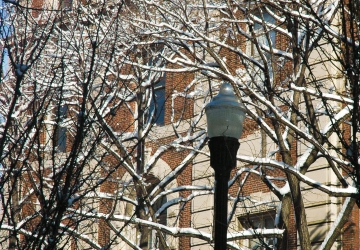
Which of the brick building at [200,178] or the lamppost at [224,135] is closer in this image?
the lamppost at [224,135]

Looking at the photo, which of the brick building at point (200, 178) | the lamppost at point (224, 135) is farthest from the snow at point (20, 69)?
the brick building at point (200, 178)

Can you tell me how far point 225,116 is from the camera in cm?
897

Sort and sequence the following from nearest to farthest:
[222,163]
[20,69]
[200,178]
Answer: [20,69], [222,163], [200,178]

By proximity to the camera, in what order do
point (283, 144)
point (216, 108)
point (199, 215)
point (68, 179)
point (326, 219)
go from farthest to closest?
point (199, 215) → point (326, 219) → point (283, 144) → point (216, 108) → point (68, 179)

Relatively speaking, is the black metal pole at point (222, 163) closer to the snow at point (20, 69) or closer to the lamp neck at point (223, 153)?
the lamp neck at point (223, 153)

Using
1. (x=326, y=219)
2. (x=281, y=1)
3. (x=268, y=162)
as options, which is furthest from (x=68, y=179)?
(x=326, y=219)

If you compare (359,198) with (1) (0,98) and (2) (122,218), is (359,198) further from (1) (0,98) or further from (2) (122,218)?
(1) (0,98)

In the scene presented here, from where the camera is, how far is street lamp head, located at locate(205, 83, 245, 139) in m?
8.95

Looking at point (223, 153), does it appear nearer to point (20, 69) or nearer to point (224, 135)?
point (224, 135)

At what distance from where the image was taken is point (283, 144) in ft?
38.6

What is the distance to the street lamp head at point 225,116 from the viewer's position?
8.95 m

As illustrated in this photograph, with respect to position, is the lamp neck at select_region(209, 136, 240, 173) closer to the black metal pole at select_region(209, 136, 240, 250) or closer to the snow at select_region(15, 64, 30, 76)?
the black metal pole at select_region(209, 136, 240, 250)

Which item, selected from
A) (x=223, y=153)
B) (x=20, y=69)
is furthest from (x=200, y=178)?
(x=20, y=69)

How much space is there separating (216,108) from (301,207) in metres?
2.70
